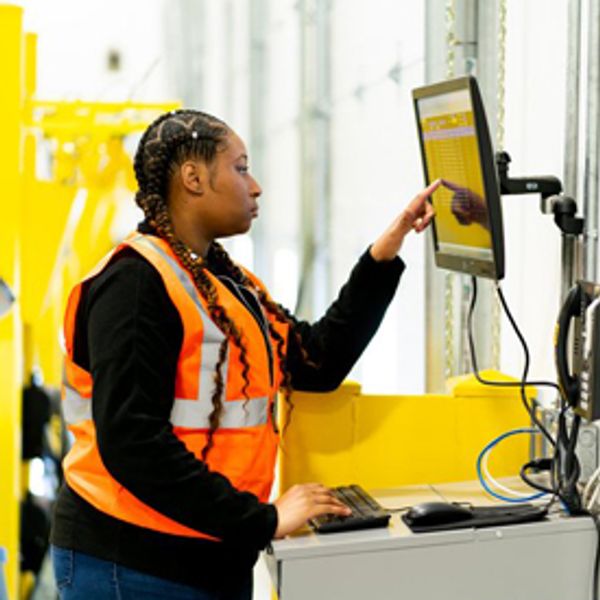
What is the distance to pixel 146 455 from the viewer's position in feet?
5.28

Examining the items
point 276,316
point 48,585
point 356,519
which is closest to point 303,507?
point 356,519

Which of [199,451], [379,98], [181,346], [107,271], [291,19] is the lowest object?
[199,451]

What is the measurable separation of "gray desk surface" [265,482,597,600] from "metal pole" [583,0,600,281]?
51 centimetres

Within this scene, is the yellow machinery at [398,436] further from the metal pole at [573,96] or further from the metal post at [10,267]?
the metal post at [10,267]

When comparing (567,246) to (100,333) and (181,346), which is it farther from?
(100,333)

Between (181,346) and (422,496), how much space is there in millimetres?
597

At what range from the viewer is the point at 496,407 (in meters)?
2.15

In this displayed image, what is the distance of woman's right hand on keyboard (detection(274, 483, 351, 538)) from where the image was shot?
5.54ft

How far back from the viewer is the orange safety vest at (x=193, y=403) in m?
1.71

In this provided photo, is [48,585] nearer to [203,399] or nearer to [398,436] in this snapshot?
[398,436]

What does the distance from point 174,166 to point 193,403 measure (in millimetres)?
386

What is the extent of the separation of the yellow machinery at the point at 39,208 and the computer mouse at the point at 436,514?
7.39ft

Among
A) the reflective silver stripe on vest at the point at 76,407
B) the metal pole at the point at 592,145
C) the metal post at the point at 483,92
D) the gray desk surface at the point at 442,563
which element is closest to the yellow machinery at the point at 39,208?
the metal post at the point at 483,92

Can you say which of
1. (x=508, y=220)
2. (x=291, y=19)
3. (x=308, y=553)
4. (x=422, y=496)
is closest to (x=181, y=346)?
(x=308, y=553)
